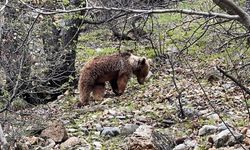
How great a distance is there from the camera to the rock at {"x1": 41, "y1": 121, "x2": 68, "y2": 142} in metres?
8.15

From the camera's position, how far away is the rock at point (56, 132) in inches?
321

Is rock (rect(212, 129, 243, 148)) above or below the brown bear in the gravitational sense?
below

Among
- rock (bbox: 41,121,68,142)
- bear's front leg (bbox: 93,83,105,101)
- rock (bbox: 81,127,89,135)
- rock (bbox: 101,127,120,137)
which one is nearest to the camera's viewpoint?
rock (bbox: 41,121,68,142)

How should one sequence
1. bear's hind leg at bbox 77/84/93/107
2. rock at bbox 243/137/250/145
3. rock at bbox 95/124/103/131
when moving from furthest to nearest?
bear's hind leg at bbox 77/84/93/107, rock at bbox 95/124/103/131, rock at bbox 243/137/250/145

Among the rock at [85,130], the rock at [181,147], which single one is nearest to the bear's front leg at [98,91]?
the rock at [85,130]

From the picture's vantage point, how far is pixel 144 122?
9.03m

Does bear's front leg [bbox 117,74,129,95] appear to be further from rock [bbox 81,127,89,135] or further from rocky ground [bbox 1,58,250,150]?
rock [bbox 81,127,89,135]

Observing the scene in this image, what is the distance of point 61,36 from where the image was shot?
1290 centimetres

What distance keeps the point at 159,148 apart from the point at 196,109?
2.33 metres

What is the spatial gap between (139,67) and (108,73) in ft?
2.89

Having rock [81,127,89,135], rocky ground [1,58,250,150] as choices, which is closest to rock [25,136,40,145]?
rocky ground [1,58,250,150]

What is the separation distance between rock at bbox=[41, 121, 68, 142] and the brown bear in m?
3.02

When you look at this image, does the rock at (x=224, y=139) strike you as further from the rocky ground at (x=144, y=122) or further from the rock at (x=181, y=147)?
the rock at (x=181, y=147)

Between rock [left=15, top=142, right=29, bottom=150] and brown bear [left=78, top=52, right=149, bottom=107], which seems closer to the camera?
rock [left=15, top=142, right=29, bottom=150]
